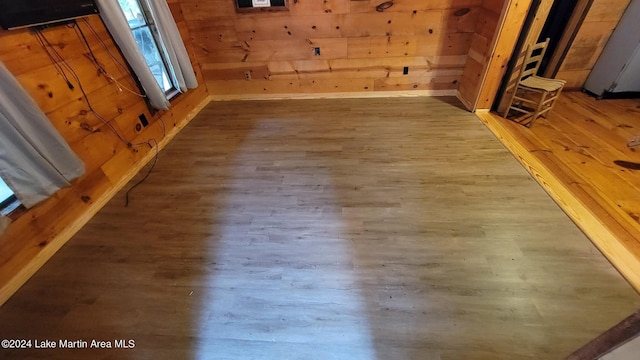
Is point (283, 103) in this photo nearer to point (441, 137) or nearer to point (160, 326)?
point (441, 137)

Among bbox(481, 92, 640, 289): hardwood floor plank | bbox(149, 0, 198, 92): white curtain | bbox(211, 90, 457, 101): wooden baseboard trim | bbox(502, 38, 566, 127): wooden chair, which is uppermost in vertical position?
bbox(149, 0, 198, 92): white curtain

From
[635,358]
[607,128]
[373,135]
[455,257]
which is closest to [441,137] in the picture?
[373,135]

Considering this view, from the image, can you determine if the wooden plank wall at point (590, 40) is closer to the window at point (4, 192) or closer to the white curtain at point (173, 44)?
the white curtain at point (173, 44)

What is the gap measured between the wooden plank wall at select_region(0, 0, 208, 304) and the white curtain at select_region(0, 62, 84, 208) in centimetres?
17

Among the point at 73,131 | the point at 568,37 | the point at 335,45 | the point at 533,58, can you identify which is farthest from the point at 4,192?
the point at 568,37

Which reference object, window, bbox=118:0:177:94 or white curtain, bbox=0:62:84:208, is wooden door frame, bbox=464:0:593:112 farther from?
white curtain, bbox=0:62:84:208

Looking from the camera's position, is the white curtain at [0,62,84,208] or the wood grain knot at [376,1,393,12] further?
the wood grain knot at [376,1,393,12]

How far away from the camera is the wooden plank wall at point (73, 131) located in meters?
1.51

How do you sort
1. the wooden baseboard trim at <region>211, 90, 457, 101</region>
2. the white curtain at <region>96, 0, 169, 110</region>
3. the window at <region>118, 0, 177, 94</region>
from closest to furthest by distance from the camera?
the white curtain at <region>96, 0, 169, 110</region>
the window at <region>118, 0, 177, 94</region>
the wooden baseboard trim at <region>211, 90, 457, 101</region>

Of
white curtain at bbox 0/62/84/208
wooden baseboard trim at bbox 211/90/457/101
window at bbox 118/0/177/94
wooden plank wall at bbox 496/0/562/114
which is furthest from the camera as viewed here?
wooden baseboard trim at bbox 211/90/457/101

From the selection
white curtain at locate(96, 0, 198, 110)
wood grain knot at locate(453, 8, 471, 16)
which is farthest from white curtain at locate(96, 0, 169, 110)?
wood grain knot at locate(453, 8, 471, 16)

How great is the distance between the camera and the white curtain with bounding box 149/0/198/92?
2453 mm

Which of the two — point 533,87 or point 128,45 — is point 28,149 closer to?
point 128,45

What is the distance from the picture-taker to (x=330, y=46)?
3.20m
